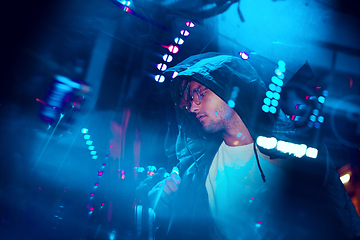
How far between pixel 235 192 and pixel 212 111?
63 cm

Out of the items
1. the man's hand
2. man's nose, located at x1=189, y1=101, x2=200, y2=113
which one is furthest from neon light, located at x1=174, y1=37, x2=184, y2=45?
the man's hand

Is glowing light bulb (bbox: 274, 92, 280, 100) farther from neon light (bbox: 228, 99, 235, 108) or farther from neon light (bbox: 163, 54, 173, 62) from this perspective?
neon light (bbox: 163, 54, 173, 62)

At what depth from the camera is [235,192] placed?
1.15m

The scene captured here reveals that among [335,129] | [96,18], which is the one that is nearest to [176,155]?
[96,18]

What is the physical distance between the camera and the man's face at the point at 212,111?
1.19m

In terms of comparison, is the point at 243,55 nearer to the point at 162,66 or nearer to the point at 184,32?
the point at 184,32

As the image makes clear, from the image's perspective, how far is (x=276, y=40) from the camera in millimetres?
1564

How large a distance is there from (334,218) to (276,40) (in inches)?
61.5

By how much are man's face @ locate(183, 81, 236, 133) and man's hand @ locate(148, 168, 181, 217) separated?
55cm

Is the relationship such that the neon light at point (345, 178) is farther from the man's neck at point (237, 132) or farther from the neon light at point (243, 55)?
the neon light at point (243, 55)

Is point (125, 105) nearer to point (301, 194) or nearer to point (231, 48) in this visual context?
point (231, 48)

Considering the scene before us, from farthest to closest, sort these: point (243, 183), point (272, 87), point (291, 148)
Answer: point (272, 87)
point (243, 183)
point (291, 148)

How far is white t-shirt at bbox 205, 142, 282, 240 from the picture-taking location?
1084 mm

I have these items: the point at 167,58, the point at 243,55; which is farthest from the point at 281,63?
the point at 167,58
